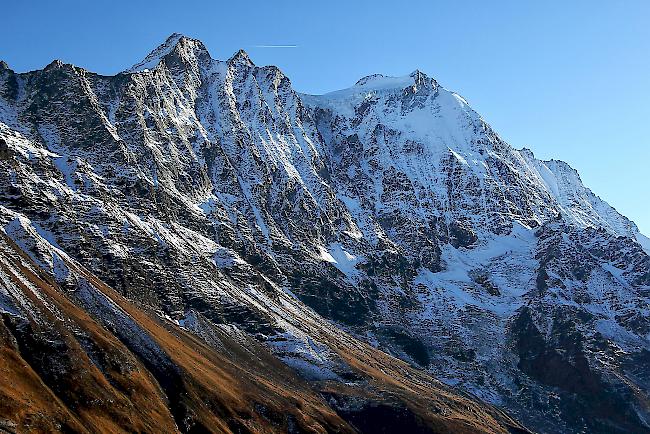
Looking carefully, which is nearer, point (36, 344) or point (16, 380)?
point (16, 380)

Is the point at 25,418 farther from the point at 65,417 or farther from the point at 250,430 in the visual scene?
the point at 250,430

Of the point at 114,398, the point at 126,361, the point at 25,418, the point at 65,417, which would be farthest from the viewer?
the point at 126,361

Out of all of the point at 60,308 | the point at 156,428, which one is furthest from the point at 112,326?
the point at 156,428

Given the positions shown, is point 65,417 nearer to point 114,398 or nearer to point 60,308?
point 114,398

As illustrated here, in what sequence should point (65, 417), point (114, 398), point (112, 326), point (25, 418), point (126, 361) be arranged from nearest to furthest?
point (25, 418), point (65, 417), point (114, 398), point (126, 361), point (112, 326)

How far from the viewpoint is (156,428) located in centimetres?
15600

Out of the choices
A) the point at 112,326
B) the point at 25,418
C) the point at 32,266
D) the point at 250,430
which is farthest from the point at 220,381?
the point at 25,418

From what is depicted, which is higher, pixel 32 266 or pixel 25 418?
pixel 32 266

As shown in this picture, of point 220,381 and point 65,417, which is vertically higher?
point 220,381

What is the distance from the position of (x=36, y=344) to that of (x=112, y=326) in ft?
122

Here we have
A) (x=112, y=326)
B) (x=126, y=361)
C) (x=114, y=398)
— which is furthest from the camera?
(x=112, y=326)

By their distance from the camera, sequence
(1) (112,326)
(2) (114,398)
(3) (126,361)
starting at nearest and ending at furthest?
(2) (114,398) < (3) (126,361) < (1) (112,326)

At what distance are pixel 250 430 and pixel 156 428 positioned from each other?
32.9 m

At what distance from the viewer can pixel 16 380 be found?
138 metres
